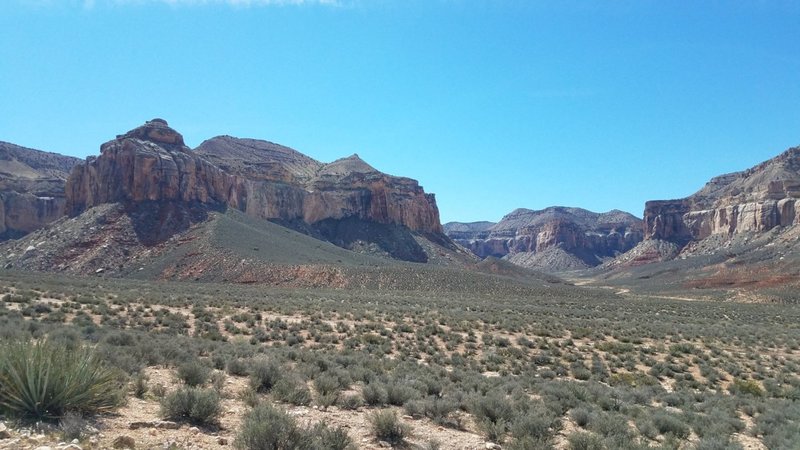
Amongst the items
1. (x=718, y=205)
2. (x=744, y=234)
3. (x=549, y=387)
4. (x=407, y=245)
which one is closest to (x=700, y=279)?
(x=744, y=234)

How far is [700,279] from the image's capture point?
96.6 metres

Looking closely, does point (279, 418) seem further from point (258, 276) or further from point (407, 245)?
point (407, 245)

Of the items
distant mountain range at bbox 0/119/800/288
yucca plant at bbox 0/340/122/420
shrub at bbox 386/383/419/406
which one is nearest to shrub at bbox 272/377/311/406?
shrub at bbox 386/383/419/406

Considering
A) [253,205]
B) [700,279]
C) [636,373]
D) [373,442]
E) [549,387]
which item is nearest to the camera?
[373,442]

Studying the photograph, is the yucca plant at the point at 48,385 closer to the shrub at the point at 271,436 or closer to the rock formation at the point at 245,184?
the shrub at the point at 271,436

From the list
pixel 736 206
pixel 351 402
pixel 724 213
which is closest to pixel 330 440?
pixel 351 402

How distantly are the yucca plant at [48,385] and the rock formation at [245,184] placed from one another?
73.2m

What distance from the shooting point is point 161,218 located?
7519cm

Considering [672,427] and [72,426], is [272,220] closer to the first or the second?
[672,427]

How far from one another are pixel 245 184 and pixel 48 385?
10586 cm

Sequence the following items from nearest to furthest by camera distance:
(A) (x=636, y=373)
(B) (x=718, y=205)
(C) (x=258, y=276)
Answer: (A) (x=636, y=373), (C) (x=258, y=276), (B) (x=718, y=205)

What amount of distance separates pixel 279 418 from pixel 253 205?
352ft

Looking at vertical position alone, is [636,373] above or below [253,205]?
below

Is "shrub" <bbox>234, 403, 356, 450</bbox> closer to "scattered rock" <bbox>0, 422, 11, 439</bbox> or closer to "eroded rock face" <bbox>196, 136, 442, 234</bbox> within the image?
"scattered rock" <bbox>0, 422, 11, 439</bbox>
